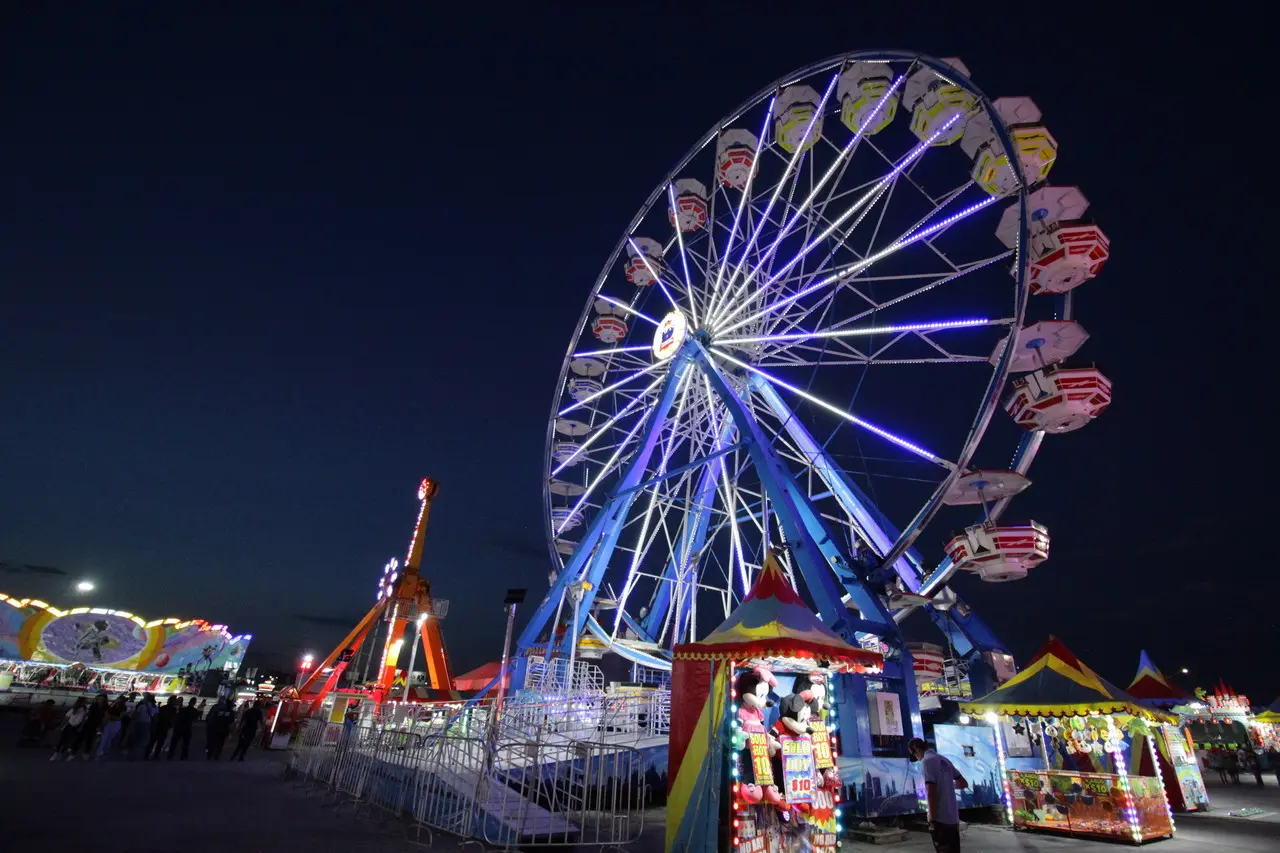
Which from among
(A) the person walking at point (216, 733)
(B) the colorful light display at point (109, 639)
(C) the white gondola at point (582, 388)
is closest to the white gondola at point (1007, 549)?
(C) the white gondola at point (582, 388)

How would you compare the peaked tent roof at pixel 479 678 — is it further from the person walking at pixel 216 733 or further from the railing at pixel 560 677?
the person walking at pixel 216 733

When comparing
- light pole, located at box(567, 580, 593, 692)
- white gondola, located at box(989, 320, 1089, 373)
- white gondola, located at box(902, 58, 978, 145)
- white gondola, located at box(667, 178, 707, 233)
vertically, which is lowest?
light pole, located at box(567, 580, 593, 692)

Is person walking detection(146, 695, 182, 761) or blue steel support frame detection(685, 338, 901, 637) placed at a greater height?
blue steel support frame detection(685, 338, 901, 637)

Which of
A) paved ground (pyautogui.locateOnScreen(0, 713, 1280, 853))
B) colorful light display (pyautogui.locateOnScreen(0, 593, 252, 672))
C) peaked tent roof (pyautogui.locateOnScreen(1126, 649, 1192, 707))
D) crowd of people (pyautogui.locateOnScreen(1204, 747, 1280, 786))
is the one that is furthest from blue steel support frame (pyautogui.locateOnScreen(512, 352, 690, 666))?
colorful light display (pyautogui.locateOnScreen(0, 593, 252, 672))

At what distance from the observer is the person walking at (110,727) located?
1204 centimetres

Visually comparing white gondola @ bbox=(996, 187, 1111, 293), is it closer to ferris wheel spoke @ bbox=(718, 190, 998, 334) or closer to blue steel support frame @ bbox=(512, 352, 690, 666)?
ferris wheel spoke @ bbox=(718, 190, 998, 334)

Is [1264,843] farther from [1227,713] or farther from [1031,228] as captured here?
[1227,713]

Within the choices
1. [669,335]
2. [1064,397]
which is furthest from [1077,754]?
[669,335]

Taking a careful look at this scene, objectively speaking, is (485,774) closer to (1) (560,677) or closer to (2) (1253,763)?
(1) (560,677)

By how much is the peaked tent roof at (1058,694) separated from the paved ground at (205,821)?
162 centimetres

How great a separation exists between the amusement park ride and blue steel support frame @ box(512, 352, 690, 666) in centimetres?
1284

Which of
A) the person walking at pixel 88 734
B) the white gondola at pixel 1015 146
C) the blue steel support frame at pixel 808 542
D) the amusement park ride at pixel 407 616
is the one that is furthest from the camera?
the amusement park ride at pixel 407 616

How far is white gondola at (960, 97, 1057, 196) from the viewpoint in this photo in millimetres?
12367

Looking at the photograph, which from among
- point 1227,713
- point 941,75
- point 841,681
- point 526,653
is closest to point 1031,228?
point 941,75
